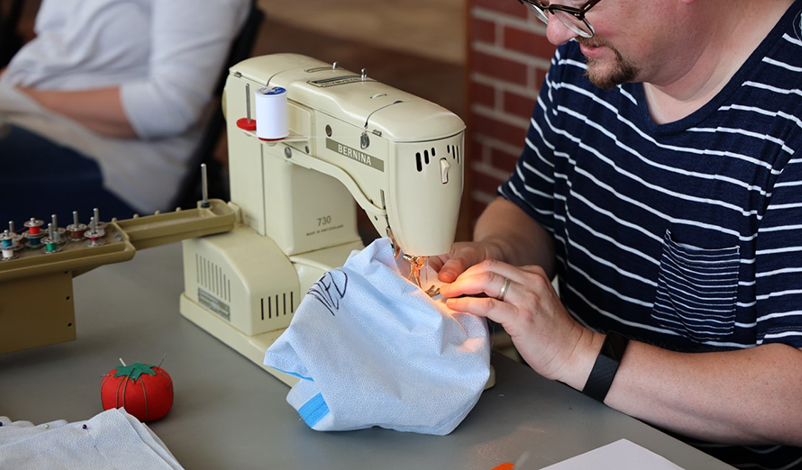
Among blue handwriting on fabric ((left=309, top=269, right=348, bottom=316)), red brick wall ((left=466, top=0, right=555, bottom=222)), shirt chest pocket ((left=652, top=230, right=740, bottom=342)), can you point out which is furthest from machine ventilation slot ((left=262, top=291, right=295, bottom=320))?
red brick wall ((left=466, top=0, right=555, bottom=222))

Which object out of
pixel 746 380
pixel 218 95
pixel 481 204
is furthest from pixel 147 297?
pixel 481 204

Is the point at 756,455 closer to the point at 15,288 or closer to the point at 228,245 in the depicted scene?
the point at 228,245

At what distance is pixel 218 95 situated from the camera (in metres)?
2.81

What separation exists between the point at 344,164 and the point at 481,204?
6.35ft

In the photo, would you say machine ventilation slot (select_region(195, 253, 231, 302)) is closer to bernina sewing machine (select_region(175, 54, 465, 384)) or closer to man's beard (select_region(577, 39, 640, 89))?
bernina sewing machine (select_region(175, 54, 465, 384))

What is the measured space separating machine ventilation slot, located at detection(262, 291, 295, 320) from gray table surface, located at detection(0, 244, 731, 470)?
0.26 ft

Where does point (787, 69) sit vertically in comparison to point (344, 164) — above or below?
above

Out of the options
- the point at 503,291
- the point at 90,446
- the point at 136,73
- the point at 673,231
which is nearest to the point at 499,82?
the point at 136,73

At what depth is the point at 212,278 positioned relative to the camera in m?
1.47

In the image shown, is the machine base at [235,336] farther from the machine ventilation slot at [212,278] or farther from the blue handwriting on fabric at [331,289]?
the blue handwriting on fabric at [331,289]

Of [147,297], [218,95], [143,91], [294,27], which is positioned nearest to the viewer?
[147,297]

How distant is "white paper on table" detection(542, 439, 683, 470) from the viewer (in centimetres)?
112

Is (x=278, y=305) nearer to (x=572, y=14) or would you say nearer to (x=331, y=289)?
(x=331, y=289)

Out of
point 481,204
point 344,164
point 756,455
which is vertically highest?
point 344,164
